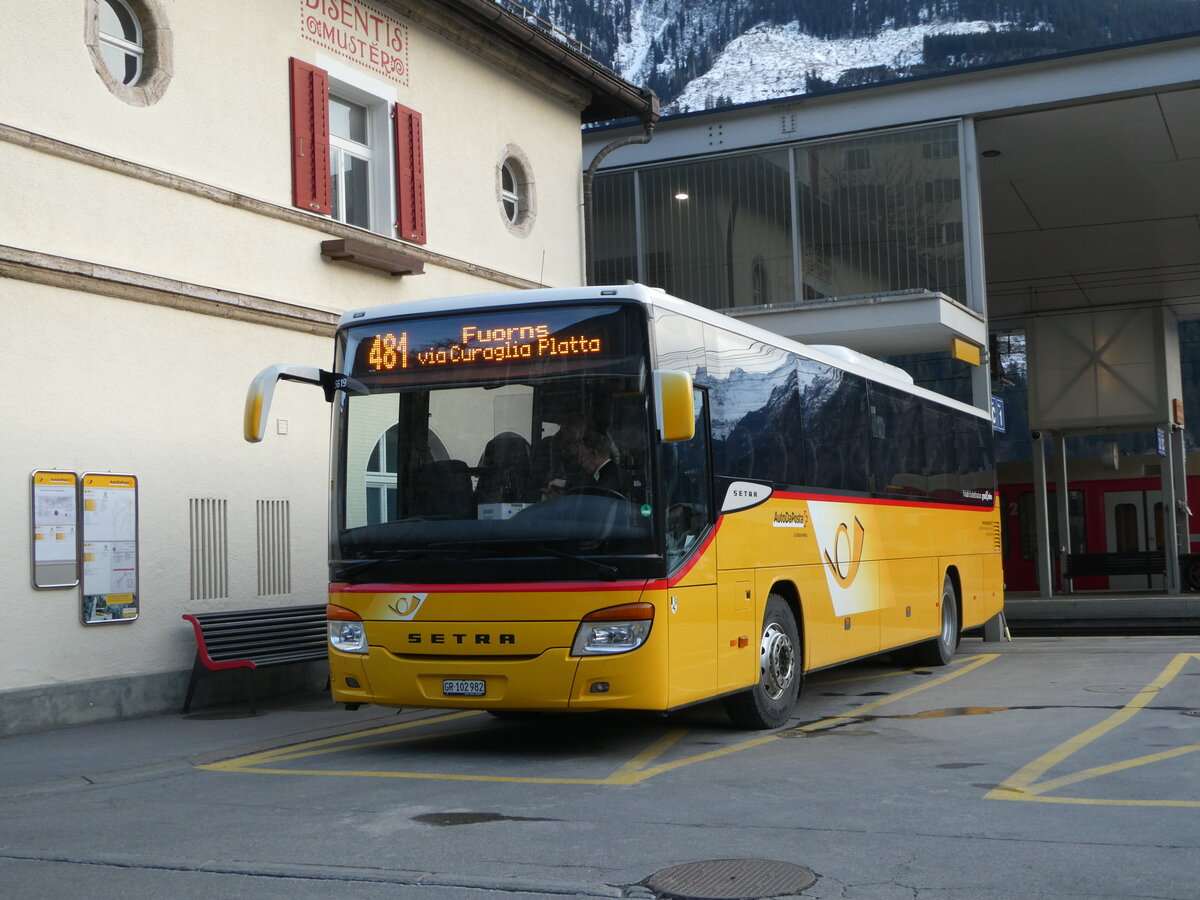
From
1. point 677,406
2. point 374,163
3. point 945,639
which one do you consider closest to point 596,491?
point 677,406

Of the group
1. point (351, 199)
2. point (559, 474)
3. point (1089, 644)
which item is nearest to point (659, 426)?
point (559, 474)

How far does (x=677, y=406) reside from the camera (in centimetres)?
843

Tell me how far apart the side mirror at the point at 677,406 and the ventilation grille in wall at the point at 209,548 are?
605cm

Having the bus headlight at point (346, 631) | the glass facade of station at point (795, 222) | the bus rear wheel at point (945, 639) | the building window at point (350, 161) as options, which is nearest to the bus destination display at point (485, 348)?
the bus headlight at point (346, 631)

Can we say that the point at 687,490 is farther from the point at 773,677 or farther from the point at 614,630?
the point at 773,677

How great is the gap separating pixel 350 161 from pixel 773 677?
8325 millimetres

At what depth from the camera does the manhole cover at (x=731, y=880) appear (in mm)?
5469

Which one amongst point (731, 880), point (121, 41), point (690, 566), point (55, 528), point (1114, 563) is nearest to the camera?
point (731, 880)

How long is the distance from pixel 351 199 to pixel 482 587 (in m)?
8.16

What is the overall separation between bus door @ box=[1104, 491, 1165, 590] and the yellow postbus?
2772cm

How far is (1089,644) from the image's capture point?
18.3m

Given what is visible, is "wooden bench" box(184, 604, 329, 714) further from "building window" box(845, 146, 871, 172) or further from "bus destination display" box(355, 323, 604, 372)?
"building window" box(845, 146, 871, 172)

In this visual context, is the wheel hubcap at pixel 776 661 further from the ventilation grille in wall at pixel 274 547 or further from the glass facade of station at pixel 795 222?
the glass facade of station at pixel 795 222

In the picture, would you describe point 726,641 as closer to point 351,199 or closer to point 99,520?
point 99,520
